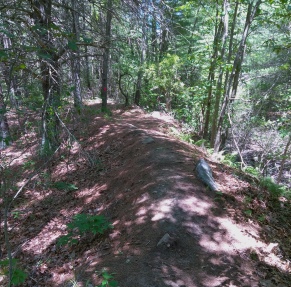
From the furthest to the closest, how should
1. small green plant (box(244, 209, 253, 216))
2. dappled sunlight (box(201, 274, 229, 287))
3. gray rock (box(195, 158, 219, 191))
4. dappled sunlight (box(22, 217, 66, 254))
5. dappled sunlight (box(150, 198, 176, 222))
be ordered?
gray rock (box(195, 158, 219, 191)) < dappled sunlight (box(22, 217, 66, 254)) < small green plant (box(244, 209, 253, 216)) < dappled sunlight (box(150, 198, 176, 222)) < dappled sunlight (box(201, 274, 229, 287))

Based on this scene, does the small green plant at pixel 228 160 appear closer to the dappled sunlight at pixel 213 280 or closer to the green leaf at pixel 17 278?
the dappled sunlight at pixel 213 280

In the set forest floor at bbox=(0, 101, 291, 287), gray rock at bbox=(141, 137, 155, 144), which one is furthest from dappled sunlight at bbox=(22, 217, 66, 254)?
gray rock at bbox=(141, 137, 155, 144)

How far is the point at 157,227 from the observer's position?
401cm

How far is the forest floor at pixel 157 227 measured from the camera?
334 centimetres

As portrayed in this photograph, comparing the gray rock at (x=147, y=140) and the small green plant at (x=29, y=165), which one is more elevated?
the gray rock at (x=147, y=140)

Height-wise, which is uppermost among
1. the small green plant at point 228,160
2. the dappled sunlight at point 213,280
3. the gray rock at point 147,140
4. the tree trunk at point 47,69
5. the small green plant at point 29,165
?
the tree trunk at point 47,69

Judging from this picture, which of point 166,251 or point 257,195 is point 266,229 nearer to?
point 257,195

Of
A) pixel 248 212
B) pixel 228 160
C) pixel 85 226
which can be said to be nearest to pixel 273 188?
pixel 248 212

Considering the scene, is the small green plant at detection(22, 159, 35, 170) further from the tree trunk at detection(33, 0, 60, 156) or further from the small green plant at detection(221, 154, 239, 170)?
the small green plant at detection(221, 154, 239, 170)

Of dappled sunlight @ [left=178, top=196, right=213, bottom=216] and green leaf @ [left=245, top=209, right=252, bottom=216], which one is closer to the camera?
dappled sunlight @ [left=178, top=196, right=213, bottom=216]

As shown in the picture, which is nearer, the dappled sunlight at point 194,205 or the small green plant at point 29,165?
the dappled sunlight at point 194,205

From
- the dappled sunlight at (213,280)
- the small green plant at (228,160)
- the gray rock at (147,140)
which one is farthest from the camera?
the small green plant at (228,160)

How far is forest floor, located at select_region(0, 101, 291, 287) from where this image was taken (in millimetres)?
3344

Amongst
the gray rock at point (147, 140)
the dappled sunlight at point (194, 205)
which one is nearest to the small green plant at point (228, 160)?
the gray rock at point (147, 140)
